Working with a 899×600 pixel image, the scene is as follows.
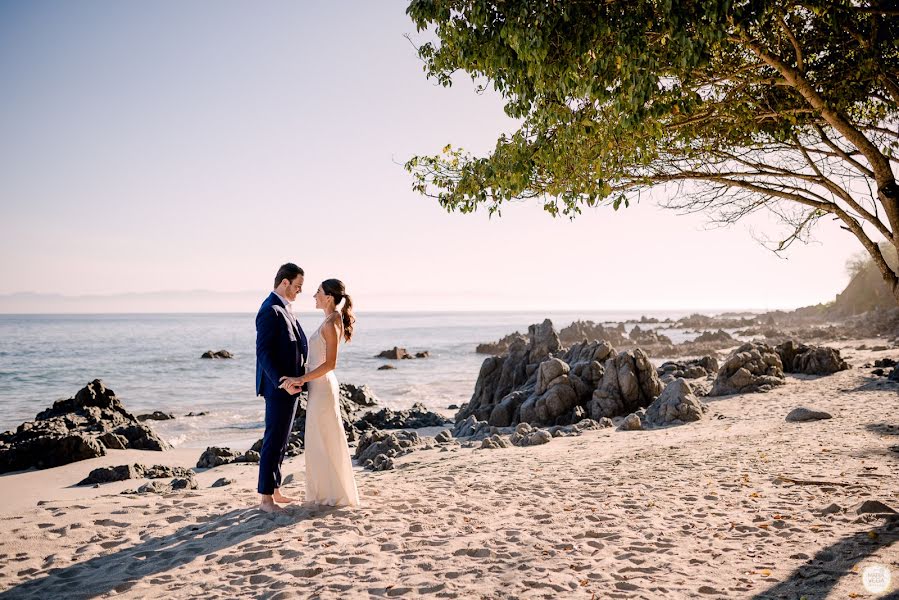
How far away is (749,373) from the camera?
703 inches

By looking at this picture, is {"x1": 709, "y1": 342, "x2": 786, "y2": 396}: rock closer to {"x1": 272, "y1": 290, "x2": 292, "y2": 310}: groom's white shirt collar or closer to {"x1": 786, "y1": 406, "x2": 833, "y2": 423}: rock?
{"x1": 786, "y1": 406, "x2": 833, "y2": 423}: rock

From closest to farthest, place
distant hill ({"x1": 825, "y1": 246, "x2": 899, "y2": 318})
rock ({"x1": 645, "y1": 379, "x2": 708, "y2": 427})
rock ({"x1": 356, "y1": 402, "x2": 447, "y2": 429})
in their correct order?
rock ({"x1": 645, "y1": 379, "x2": 708, "y2": 427}), rock ({"x1": 356, "y1": 402, "x2": 447, "y2": 429}), distant hill ({"x1": 825, "y1": 246, "x2": 899, "y2": 318})

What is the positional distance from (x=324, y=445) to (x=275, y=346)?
1.40 metres

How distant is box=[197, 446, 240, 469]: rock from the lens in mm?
13477

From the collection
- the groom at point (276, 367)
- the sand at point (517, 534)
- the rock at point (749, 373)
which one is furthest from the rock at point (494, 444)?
the rock at point (749, 373)

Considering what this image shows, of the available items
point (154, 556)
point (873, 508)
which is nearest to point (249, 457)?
point (154, 556)

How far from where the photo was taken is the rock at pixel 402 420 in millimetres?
19281

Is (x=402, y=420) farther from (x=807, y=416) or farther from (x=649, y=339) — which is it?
(x=649, y=339)

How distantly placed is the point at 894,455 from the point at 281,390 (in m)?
9.02

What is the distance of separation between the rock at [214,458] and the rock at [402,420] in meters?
5.62

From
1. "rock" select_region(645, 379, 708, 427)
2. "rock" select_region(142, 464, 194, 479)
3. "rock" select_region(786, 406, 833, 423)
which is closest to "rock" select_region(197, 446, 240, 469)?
"rock" select_region(142, 464, 194, 479)

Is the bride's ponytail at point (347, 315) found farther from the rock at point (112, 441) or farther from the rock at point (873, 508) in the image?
the rock at point (112, 441)

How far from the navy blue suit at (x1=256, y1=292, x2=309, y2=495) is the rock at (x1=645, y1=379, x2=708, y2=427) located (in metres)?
9.94

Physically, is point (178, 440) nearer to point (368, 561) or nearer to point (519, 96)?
point (368, 561)
